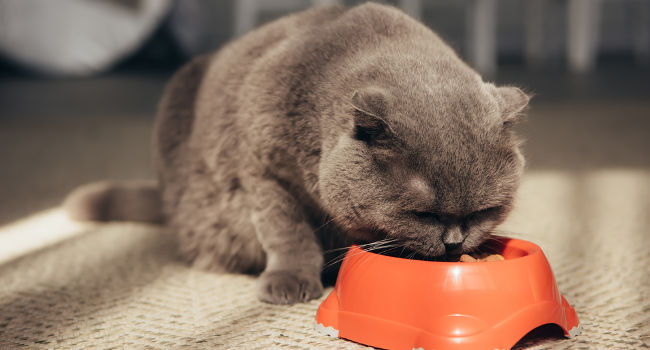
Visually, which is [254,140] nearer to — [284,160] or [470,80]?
[284,160]

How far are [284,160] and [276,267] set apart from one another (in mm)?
212

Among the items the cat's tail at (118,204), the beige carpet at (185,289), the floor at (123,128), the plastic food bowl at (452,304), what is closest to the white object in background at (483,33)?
the floor at (123,128)

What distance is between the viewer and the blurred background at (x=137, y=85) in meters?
2.58

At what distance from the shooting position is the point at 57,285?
125cm

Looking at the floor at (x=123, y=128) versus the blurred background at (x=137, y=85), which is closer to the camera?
the floor at (x=123, y=128)

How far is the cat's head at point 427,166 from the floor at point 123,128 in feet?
1.28

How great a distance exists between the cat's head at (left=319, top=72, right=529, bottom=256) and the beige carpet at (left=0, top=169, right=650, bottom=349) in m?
0.20

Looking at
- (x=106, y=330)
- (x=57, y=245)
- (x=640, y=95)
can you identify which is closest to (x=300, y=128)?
(x=106, y=330)

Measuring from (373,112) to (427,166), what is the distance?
0.40ft

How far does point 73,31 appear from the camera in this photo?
4.02 metres

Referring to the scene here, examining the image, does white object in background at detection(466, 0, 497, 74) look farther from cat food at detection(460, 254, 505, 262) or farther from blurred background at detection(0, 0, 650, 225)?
cat food at detection(460, 254, 505, 262)

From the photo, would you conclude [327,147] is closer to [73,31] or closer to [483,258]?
[483,258]

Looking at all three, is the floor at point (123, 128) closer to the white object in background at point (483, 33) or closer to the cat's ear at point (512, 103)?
the cat's ear at point (512, 103)

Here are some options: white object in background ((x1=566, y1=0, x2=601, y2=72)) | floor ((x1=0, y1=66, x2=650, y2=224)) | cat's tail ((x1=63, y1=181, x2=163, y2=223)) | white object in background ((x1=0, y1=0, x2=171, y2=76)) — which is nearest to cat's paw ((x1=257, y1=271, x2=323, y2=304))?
floor ((x1=0, y1=66, x2=650, y2=224))
